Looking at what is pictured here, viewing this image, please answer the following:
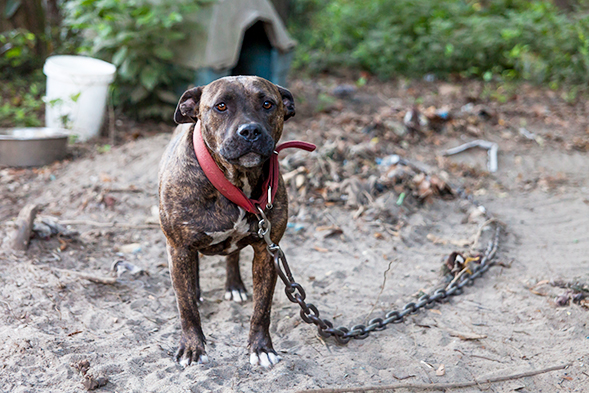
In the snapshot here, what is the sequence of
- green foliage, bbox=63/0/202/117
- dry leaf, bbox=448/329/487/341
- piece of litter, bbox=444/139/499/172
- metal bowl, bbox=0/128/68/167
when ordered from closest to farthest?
dry leaf, bbox=448/329/487/341, metal bowl, bbox=0/128/68/167, green foliage, bbox=63/0/202/117, piece of litter, bbox=444/139/499/172

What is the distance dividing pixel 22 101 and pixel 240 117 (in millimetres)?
6068

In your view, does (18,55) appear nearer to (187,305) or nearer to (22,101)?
(22,101)

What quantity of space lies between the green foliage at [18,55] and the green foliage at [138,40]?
1220 millimetres

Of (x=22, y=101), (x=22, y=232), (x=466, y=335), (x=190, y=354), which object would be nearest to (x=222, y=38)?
(x=22, y=101)

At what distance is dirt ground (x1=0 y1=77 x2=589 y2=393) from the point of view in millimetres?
2797

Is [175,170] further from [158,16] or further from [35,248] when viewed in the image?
[158,16]

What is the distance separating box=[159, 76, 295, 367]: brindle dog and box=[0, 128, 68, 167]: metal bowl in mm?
3451

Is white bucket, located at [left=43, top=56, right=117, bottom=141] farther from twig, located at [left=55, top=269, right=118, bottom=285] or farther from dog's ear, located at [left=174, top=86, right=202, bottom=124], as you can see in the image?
dog's ear, located at [left=174, top=86, right=202, bottom=124]

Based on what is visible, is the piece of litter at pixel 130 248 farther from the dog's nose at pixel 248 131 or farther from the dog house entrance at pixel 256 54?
the dog house entrance at pixel 256 54

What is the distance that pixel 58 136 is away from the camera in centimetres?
586

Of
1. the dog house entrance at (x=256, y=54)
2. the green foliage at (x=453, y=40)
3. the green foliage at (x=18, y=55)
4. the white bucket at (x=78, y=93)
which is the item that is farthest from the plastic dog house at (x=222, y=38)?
the green foliage at (x=453, y=40)

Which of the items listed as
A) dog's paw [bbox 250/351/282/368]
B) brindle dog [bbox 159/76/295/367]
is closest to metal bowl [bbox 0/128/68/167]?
brindle dog [bbox 159/76/295/367]

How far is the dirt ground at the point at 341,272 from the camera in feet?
9.18

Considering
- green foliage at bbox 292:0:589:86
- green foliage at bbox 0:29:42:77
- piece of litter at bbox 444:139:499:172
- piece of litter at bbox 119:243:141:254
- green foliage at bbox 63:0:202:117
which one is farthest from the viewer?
green foliage at bbox 292:0:589:86
